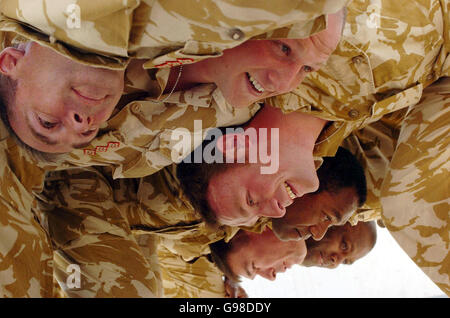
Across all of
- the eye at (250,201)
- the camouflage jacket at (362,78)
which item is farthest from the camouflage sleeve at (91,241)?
the eye at (250,201)

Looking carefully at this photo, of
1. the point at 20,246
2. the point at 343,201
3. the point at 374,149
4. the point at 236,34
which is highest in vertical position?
the point at 374,149

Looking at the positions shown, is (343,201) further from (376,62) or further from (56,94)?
(56,94)

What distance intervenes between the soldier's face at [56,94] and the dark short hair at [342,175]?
24.1 inches

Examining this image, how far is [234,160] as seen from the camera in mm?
1269

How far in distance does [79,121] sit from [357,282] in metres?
1.42

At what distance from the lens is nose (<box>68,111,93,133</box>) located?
0.91 metres

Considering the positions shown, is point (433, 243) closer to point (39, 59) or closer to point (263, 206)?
point (263, 206)

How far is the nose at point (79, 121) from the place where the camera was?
911mm

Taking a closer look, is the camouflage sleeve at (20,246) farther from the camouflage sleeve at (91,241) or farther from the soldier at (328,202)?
the soldier at (328,202)

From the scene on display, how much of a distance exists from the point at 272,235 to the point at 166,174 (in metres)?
0.31

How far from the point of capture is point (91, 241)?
1.30m

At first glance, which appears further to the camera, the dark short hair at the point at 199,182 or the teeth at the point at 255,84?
the dark short hair at the point at 199,182

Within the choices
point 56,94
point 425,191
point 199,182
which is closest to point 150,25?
point 56,94
